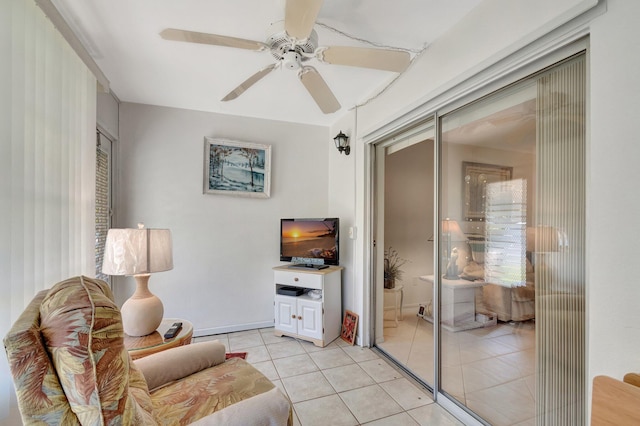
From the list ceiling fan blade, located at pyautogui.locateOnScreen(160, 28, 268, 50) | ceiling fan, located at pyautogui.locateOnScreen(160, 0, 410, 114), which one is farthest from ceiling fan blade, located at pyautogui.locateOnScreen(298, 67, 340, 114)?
ceiling fan blade, located at pyautogui.locateOnScreen(160, 28, 268, 50)

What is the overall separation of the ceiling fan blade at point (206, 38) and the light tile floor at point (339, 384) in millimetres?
2256

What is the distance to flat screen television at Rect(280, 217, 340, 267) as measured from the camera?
10.3 feet

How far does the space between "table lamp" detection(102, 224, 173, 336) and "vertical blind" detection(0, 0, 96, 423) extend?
9.3 inches

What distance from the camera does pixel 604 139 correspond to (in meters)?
1.14

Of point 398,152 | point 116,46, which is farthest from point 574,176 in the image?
point 116,46

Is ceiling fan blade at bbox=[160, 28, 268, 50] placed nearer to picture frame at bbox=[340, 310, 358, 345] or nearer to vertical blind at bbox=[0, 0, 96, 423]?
vertical blind at bbox=[0, 0, 96, 423]

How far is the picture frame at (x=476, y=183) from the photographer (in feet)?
5.59

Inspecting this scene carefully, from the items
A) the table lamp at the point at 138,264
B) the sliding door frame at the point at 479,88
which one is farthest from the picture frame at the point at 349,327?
the table lamp at the point at 138,264

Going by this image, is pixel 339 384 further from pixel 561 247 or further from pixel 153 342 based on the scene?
pixel 561 247

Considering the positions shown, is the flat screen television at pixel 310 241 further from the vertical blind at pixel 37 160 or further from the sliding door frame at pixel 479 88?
the vertical blind at pixel 37 160

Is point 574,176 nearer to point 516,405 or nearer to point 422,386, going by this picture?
point 516,405

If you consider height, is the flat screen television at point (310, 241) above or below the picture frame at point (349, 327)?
above

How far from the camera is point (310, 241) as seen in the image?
3244 millimetres

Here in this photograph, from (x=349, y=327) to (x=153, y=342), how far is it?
77.1 inches
